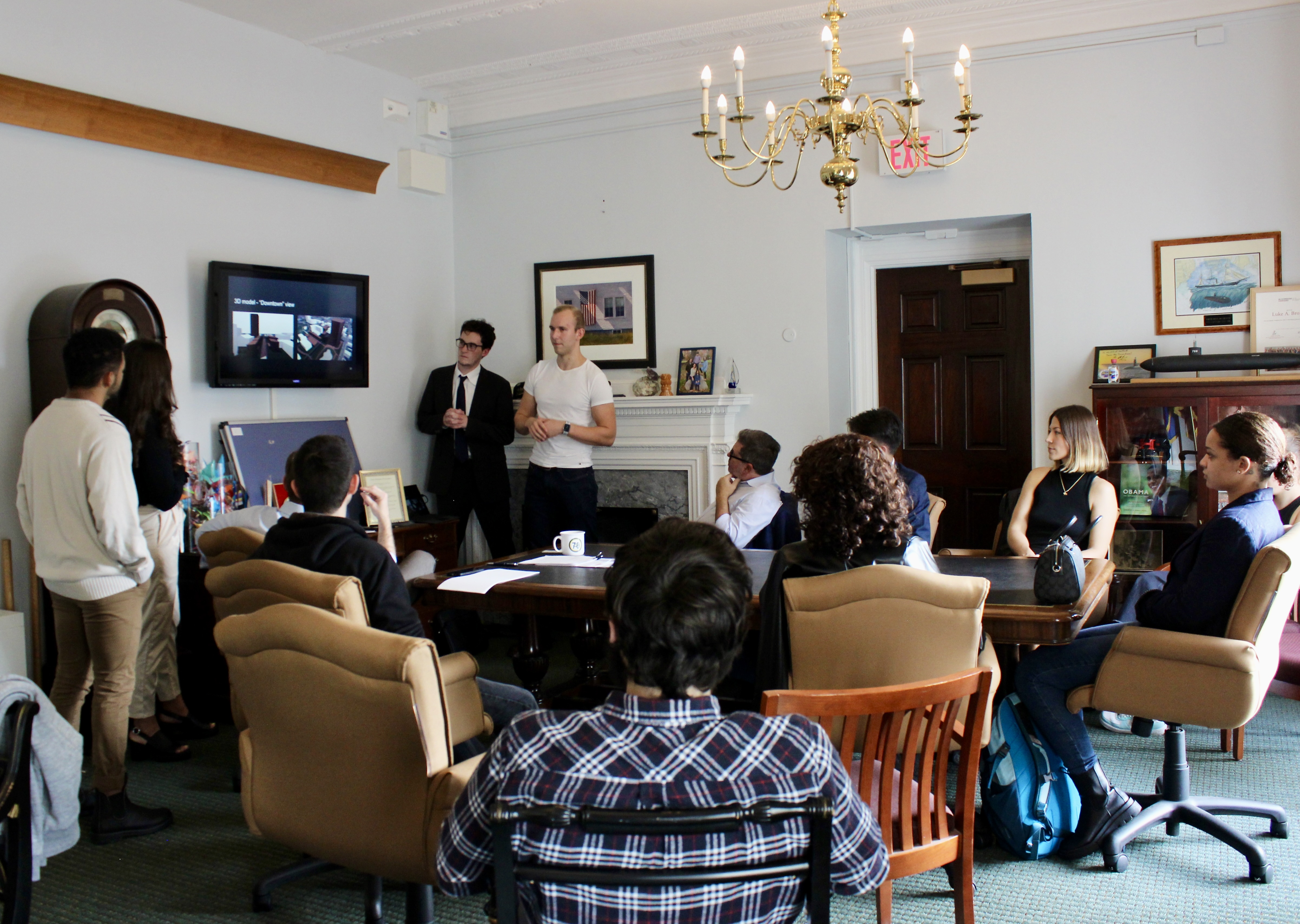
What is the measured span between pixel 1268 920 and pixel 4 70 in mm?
4970

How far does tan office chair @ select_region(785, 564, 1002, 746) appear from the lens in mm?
2334

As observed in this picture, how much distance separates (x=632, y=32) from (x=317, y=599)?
3789 millimetres

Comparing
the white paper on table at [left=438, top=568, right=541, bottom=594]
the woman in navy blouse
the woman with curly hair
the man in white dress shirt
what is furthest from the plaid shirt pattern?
the man in white dress shirt

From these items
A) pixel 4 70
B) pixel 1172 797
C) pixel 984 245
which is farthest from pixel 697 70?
pixel 1172 797

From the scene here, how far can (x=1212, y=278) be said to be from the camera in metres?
4.49

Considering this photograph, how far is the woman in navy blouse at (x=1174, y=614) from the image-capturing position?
273 cm

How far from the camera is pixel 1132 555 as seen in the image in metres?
4.46

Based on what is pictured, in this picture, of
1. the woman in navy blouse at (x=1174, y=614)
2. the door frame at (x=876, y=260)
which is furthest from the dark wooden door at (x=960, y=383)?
the woman in navy blouse at (x=1174, y=614)

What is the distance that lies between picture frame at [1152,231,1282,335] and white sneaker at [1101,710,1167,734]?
5.73 ft

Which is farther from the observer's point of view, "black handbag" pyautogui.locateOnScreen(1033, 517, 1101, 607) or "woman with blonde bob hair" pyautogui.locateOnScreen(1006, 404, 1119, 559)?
"woman with blonde bob hair" pyautogui.locateOnScreen(1006, 404, 1119, 559)

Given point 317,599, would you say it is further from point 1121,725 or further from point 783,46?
point 783,46

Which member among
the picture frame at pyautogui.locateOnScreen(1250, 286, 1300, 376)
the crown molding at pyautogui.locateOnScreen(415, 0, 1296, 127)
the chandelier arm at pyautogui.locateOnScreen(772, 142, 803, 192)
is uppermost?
the crown molding at pyautogui.locateOnScreen(415, 0, 1296, 127)

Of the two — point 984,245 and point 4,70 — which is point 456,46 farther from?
point 984,245

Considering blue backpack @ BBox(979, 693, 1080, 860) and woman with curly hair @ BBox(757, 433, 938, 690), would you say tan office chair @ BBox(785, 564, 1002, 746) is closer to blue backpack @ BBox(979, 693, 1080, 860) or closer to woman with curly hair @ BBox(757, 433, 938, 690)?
woman with curly hair @ BBox(757, 433, 938, 690)
